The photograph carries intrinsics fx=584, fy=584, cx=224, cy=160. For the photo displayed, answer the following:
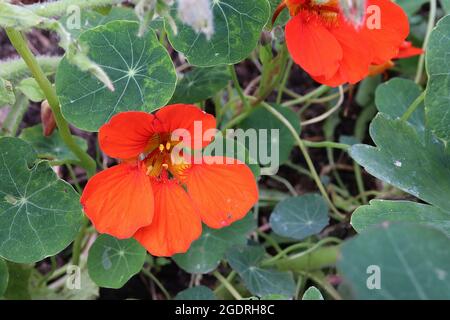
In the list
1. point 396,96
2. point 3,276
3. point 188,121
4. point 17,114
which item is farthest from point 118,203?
point 396,96

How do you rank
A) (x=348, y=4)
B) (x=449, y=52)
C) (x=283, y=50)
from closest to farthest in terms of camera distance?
(x=348, y=4)
(x=449, y=52)
(x=283, y=50)

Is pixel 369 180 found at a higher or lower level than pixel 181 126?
lower

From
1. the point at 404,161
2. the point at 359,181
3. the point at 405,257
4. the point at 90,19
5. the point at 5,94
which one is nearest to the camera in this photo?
the point at 405,257

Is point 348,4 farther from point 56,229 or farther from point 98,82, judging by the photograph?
point 56,229

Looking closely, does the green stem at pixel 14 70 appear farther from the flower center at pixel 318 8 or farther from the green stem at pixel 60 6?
the flower center at pixel 318 8

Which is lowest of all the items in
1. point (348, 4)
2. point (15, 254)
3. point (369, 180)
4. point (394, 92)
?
point (369, 180)

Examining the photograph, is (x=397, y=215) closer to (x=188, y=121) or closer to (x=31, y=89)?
(x=188, y=121)

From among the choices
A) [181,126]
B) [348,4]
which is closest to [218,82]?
[181,126]

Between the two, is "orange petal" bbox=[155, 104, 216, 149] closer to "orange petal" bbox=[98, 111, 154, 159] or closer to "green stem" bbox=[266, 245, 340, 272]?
"orange petal" bbox=[98, 111, 154, 159]

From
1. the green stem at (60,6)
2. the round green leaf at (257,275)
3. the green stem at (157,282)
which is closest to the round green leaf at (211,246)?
the round green leaf at (257,275)
